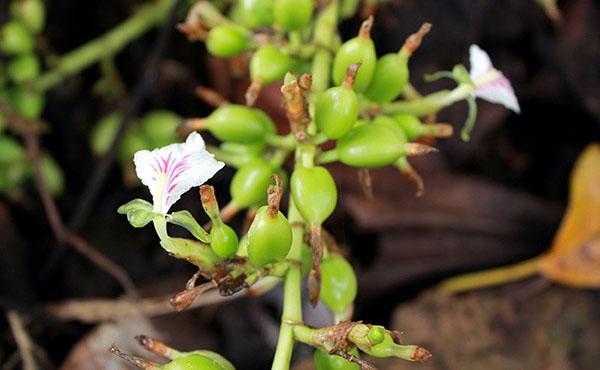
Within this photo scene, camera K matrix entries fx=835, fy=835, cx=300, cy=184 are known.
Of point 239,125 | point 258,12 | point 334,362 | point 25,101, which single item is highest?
point 25,101

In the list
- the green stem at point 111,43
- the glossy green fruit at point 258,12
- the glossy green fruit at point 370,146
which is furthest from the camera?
the green stem at point 111,43

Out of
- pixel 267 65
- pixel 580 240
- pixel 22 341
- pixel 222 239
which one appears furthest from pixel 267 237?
pixel 580 240

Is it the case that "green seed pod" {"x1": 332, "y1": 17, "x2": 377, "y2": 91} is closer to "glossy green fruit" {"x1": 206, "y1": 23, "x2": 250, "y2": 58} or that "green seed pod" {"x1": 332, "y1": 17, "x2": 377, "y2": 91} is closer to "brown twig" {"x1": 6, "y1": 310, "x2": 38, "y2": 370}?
"glossy green fruit" {"x1": 206, "y1": 23, "x2": 250, "y2": 58}

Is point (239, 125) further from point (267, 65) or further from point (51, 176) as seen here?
point (51, 176)

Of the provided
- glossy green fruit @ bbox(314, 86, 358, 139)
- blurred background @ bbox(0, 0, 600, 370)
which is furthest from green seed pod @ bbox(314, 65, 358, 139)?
blurred background @ bbox(0, 0, 600, 370)

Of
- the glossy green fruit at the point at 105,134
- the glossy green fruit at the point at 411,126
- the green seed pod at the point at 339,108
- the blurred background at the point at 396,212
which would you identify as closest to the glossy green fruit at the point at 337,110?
the green seed pod at the point at 339,108

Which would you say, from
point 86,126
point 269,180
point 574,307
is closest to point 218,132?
point 269,180

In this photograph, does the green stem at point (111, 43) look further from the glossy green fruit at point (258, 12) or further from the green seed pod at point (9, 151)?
the glossy green fruit at point (258, 12)
